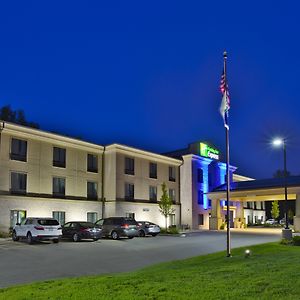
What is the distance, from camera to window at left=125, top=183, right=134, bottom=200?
41.8m

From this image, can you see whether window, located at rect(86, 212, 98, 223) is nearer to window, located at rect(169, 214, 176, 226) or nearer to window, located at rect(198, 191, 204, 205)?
window, located at rect(169, 214, 176, 226)

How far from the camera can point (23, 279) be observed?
1169 cm

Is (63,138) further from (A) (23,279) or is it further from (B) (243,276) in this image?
(B) (243,276)

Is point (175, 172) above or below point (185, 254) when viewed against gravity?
above

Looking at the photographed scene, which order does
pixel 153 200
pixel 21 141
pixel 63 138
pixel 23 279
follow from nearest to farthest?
1. pixel 23 279
2. pixel 21 141
3. pixel 63 138
4. pixel 153 200

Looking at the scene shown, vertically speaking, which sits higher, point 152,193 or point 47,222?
point 152,193

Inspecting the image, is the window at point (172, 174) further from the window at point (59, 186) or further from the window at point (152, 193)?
the window at point (59, 186)

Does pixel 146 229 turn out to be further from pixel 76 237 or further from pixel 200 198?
pixel 200 198

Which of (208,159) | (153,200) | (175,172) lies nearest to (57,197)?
(153,200)

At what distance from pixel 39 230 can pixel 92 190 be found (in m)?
15.0

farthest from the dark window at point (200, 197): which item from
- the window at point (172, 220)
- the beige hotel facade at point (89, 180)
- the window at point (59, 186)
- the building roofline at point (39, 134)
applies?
the window at point (59, 186)

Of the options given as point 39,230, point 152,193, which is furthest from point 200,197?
point 39,230

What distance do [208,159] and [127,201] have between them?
14448 mm

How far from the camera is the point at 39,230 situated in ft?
82.6
